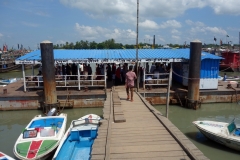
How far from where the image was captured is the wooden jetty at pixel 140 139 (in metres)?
4.91

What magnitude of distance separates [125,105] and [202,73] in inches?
Result: 282

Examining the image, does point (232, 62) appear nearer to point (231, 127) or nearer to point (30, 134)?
point (231, 127)

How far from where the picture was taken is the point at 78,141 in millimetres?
8625

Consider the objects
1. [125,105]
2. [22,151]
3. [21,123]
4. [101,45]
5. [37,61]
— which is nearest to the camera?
[22,151]

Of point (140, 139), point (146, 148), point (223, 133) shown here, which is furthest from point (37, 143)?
point (223, 133)

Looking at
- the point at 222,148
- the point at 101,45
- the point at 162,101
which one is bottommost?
the point at 222,148

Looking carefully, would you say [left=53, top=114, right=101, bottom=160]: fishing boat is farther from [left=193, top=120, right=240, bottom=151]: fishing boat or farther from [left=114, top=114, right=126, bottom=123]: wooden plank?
[left=193, top=120, right=240, bottom=151]: fishing boat

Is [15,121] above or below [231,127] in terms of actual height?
below

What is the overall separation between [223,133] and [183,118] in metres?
3.87

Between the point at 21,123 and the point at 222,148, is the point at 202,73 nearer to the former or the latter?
the point at 222,148

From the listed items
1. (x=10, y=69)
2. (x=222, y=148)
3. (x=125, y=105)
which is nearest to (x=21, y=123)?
(x=125, y=105)

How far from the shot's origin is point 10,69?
35875 millimetres

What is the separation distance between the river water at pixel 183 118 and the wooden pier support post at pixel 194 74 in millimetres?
605

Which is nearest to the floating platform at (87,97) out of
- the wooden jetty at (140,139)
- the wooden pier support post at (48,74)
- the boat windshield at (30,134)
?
the wooden pier support post at (48,74)
